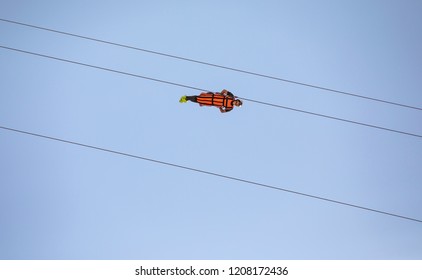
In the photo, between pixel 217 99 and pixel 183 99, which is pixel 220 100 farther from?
pixel 183 99

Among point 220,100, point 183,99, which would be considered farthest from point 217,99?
point 183,99

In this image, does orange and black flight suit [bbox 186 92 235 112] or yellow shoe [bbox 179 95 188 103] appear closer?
orange and black flight suit [bbox 186 92 235 112]

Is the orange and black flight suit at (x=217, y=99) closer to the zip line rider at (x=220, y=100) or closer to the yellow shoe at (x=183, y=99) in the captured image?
the zip line rider at (x=220, y=100)

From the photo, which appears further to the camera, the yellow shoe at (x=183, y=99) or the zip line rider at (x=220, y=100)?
the yellow shoe at (x=183, y=99)

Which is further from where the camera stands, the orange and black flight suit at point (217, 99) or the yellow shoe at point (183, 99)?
the yellow shoe at point (183, 99)

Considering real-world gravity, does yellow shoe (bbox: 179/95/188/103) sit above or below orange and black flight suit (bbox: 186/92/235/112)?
above

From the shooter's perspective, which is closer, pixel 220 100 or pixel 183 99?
pixel 220 100

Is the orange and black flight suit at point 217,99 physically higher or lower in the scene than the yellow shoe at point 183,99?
lower

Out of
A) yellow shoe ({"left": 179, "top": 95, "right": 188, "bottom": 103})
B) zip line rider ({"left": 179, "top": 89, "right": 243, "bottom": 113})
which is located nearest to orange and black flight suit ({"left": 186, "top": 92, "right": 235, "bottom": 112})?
zip line rider ({"left": 179, "top": 89, "right": 243, "bottom": 113})

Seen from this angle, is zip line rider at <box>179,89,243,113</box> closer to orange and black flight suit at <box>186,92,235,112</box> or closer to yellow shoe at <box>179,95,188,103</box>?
orange and black flight suit at <box>186,92,235,112</box>

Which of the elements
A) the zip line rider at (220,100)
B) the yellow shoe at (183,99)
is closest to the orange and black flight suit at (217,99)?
the zip line rider at (220,100)
